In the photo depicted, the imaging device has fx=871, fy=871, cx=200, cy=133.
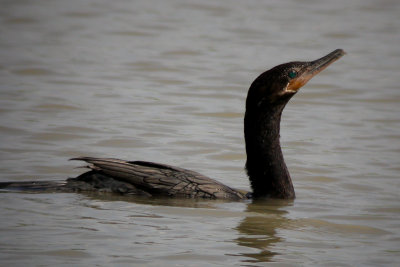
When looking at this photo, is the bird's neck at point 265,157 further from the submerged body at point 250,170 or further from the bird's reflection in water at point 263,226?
the bird's reflection in water at point 263,226

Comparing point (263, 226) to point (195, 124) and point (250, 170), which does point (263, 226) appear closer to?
point (250, 170)

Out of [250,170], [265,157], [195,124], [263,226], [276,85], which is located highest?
[276,85]

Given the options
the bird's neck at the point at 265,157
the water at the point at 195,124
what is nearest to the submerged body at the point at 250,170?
the bird's neck at the point at 265,157

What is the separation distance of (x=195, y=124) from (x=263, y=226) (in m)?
4.83

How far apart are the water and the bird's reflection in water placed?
0.03 m

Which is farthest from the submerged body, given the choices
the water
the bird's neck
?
the water

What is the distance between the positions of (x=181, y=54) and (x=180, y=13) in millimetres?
3307

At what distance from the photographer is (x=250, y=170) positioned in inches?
349

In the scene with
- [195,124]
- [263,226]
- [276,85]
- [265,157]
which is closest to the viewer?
[263,226]

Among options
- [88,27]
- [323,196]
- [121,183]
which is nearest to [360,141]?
[323,196]

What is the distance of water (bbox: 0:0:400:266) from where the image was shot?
7371mm

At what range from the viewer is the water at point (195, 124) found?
737 cm

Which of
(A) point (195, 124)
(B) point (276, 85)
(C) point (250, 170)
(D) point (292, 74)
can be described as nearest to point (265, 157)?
(C) point (250, 170)

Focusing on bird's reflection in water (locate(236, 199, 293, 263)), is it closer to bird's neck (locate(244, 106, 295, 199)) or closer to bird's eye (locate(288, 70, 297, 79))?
bird's neck (locate(244, 106, 295, 199))
